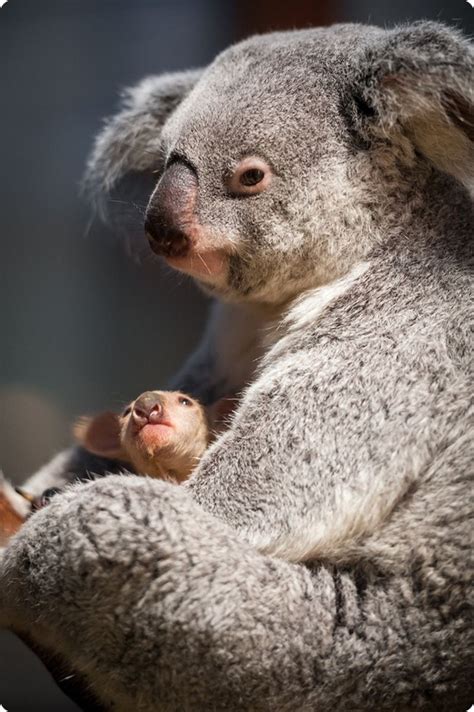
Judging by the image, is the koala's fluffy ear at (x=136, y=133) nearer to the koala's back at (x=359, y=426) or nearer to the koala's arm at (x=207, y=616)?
the koala's back at (x=359, y=426)

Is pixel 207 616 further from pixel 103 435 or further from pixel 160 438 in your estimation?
pixel 103 435

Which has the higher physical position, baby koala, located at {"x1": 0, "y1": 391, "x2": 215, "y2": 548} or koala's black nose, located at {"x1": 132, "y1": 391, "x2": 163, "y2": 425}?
koala's black nose, located at {"x1": 132, "y1": 391, "x2": 163, "y2": 425}

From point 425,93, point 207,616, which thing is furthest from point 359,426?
point 425,93

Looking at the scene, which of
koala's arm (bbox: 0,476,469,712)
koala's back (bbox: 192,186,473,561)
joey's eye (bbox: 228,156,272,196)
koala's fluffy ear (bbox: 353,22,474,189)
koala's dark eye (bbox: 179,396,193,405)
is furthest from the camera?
koala's dark eye (bbox: 179,396,193,405)

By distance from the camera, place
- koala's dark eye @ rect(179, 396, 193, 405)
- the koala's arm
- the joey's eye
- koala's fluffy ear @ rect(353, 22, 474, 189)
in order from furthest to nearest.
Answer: koala's dark eye @ rect(179, 396, 193, 405)
the joey's eye
koala's fluffy ear @ rect(353, 22, 474, 189)
the koala's arm

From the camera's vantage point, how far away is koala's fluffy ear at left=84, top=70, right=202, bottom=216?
284 cm

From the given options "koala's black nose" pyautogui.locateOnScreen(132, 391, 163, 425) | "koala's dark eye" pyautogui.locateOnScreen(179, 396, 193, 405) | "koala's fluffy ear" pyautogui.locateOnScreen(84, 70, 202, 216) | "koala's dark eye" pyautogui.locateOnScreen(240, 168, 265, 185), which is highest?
"koala's fluffy ear" pyautogui.locateOnScreen(84, 70, 202, 216)

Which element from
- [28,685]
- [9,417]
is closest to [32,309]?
[9,417]

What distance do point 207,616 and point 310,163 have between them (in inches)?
42.5

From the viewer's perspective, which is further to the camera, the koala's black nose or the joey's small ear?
the joey's small ear

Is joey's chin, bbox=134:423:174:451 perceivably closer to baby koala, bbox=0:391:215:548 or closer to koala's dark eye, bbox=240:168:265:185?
baby koala, bbox=0:391:215:548

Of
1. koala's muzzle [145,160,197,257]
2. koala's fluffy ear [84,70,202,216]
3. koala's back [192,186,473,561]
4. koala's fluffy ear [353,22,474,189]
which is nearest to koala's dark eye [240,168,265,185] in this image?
koala's muzzle [145,160,197,257]

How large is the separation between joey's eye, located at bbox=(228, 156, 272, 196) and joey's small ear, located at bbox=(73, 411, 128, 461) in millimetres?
727

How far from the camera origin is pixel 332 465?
196 cm
